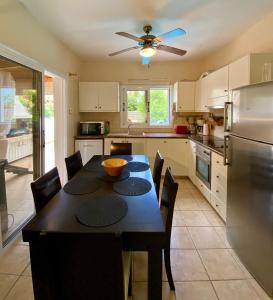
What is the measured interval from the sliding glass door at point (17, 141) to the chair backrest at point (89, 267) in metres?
1.60

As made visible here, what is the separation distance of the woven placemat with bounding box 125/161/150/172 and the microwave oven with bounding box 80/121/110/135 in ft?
7.15

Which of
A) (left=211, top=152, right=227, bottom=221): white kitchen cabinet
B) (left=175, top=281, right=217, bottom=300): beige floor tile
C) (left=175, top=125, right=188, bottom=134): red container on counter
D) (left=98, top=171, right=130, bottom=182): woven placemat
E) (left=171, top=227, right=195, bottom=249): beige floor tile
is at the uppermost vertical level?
(left=175, top=125, right=188, bottom=134): red container on counter

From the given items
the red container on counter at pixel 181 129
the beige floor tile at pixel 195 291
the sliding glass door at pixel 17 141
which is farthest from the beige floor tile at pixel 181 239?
the red container on counter at pixel 181 129

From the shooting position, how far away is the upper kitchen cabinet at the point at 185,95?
4586 millimetres

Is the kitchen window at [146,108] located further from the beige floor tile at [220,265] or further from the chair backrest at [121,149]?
the beige floor tile at [220,265]

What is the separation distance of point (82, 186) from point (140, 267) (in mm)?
887

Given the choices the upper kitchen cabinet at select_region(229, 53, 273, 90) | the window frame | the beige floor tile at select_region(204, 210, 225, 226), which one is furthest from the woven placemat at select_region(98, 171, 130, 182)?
the window frame

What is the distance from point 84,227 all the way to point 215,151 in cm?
219

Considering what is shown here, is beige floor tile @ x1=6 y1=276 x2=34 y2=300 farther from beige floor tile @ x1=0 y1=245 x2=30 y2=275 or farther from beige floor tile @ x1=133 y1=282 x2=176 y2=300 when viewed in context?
beige floor tile @ x1=133 y1=282 x2=176 y2=300

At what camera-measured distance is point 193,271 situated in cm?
198

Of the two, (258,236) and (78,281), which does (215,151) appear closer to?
(258,236)

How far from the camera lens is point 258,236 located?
5.85 feet

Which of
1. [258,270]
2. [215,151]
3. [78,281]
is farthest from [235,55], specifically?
[78,281]

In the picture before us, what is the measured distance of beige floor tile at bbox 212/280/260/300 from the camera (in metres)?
1.70
